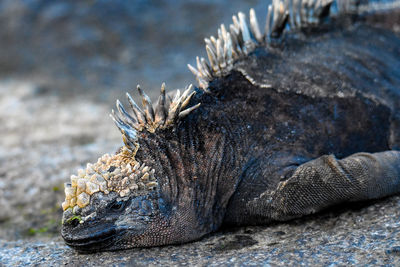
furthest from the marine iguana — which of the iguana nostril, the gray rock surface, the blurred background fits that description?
the blurred background

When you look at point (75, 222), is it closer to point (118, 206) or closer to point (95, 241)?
point (95, 241)

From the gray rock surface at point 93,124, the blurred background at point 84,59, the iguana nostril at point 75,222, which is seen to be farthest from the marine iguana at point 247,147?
the blurred background at point 84,59

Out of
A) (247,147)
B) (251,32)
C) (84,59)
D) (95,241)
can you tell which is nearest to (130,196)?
(95,241)

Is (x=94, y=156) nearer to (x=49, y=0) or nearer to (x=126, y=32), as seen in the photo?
(x=126, y=32)

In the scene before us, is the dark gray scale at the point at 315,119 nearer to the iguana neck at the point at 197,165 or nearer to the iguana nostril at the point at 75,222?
the iguana neck at the point at 197,165

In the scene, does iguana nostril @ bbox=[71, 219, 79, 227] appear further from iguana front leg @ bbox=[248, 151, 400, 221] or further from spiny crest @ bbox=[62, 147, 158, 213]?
iguana front leg @ bbox=[248, 151, 400, 221]

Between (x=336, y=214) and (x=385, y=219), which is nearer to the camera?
(x=385, y=219)

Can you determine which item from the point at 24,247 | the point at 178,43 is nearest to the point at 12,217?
the point at 24,247
